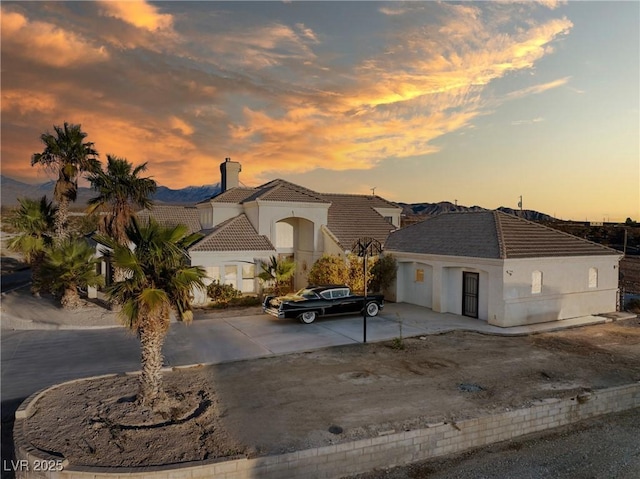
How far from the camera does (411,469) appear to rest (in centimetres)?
727

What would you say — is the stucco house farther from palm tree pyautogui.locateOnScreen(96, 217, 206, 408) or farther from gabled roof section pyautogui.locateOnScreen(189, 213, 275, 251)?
palm tree pyautogui.locateOnScreen(96, 217, 206, 408)

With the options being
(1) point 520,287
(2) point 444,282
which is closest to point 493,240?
(1) point 520,287

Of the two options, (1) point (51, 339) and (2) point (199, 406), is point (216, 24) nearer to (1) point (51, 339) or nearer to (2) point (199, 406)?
(1) point (51, 339)

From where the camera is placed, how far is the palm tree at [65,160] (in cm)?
2023

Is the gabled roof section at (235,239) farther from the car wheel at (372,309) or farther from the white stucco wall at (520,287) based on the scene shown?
the white stucco wall at (520,287)

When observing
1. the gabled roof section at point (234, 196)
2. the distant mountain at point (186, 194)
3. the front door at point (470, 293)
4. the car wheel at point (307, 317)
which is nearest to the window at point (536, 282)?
the front door at point (470, 293)

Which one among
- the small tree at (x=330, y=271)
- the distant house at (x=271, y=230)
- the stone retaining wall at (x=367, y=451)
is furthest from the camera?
the distant house at (x=271, y=230)

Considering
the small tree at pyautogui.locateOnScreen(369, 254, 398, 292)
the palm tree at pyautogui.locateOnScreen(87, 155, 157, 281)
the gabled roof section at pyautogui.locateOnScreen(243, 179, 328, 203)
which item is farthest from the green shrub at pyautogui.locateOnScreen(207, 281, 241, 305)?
the small tree at pyautogui.locateOnScreen(369, 254, 398, 292)

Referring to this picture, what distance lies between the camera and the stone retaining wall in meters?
6.17

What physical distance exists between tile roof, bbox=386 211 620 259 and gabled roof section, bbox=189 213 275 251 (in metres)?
7.96

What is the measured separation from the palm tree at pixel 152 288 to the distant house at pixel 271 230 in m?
13.1

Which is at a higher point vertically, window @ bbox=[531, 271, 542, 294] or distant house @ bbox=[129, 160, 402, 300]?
distant house @ bbox=[129, 160, 402, 300]

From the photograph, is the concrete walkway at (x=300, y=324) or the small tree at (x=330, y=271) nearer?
the concrete walkway at (x=300, y=324)

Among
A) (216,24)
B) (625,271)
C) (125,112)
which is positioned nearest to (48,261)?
(125,112)
